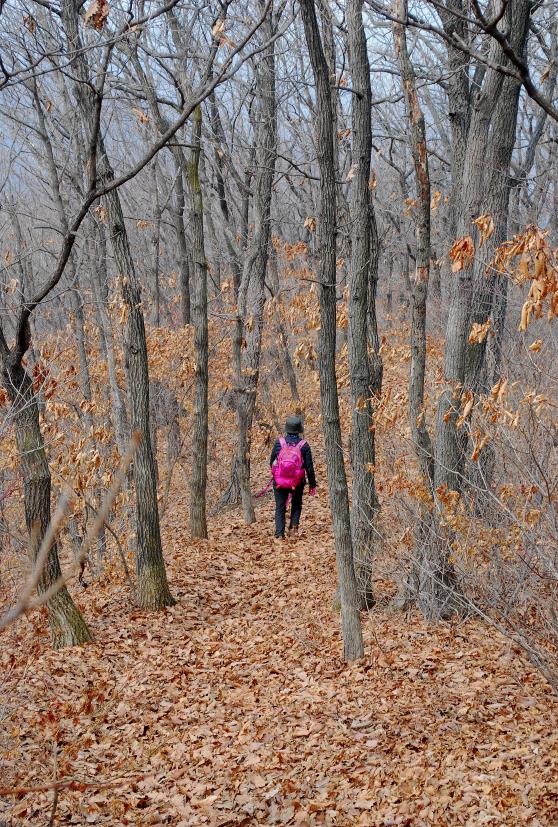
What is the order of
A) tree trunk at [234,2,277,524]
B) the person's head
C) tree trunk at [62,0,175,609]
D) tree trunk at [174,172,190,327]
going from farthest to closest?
tree trunk at [174,172,190,327]
tree trunk at [234,2,277,524]
the person's head
tree trunk at [62,0,175,609]

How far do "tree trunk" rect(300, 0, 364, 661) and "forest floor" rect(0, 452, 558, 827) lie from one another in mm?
654

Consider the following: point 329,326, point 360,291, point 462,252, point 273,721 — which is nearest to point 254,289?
point 360,291

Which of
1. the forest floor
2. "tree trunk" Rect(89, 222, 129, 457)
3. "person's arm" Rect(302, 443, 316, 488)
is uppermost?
"tree trunk" Rect(89, 222, 129, 457)

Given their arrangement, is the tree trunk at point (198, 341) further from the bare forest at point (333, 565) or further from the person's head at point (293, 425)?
the person's head at point (293, 425)

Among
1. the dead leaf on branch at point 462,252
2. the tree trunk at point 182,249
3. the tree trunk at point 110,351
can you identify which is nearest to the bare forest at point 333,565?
the dead leaf on branch at point 462,252

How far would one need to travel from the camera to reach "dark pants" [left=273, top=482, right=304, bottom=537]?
10836 mm

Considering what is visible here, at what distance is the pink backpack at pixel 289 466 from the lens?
10672 mm

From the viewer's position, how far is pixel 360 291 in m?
6.73

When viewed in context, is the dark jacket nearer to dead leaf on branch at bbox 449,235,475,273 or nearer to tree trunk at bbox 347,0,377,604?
tree trunk at bbox 347,0,377,604

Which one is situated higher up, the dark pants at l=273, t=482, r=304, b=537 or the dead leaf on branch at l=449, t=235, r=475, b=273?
the dead leaf on branch at l=449, t=235, r=475, b=273

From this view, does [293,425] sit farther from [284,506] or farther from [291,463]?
[284,506]

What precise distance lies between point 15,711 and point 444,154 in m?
20.7

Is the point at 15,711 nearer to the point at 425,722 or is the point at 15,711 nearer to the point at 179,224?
the point at 425,722

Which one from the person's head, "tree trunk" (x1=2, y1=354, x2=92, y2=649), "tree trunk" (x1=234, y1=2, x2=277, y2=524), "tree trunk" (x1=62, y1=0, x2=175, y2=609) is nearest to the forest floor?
"tree trunk" (x1=62, y1=0, x2=175, y2=609)
